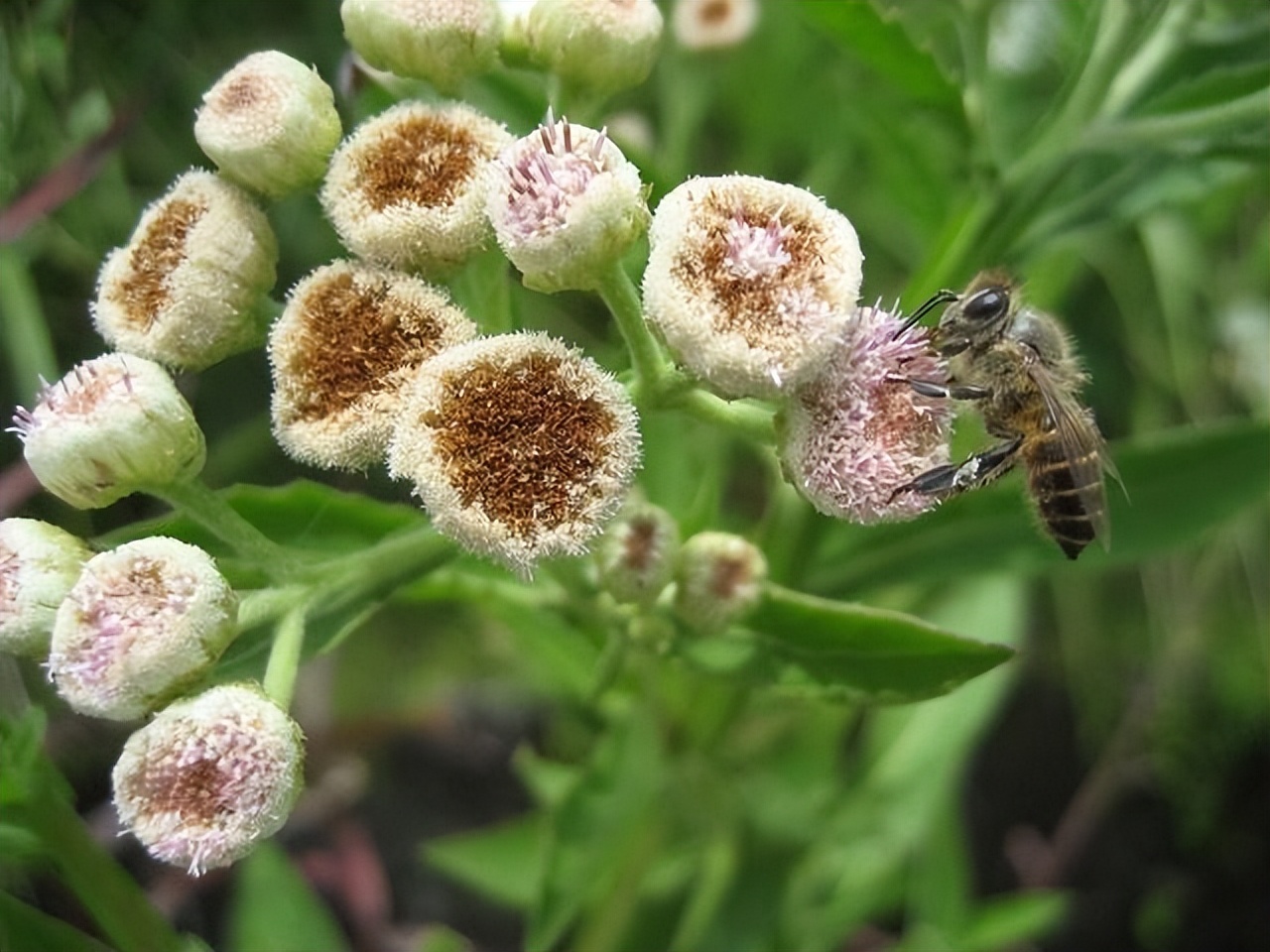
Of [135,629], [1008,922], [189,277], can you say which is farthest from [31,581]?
[1008,922]

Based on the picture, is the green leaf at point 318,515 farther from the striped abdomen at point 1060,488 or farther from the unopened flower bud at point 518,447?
the striped abdomen at point 1060,488

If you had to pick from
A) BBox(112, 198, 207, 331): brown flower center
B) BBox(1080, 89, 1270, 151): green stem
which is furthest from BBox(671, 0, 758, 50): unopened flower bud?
BBox(112, 198, 207, 331): brown flower center

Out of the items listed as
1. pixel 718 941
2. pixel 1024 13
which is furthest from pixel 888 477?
pixel 1024 13

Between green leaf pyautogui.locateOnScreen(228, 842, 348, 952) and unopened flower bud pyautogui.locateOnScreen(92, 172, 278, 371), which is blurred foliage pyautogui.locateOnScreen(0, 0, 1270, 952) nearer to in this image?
green leaf pyautogui.locateOnScreen(228, 842, 348, 952)

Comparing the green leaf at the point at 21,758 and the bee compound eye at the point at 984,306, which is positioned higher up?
the bee compound eye at the point at 984,306

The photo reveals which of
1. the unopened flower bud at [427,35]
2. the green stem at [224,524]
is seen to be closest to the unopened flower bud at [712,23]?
the unopened flower bud at [427,35]

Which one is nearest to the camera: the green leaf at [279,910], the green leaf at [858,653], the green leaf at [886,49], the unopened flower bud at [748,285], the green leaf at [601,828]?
the unopened flower bud at [748,285]

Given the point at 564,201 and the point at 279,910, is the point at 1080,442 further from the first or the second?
Result: the point at 279,910
